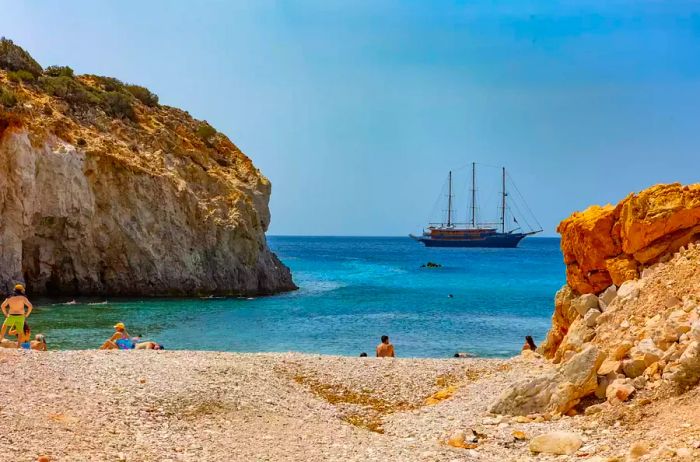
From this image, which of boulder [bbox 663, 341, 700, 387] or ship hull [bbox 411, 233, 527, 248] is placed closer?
boulder [bbox 663, 341, 700, 387]

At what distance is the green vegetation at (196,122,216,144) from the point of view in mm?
50562

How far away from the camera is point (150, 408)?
32.5 feet

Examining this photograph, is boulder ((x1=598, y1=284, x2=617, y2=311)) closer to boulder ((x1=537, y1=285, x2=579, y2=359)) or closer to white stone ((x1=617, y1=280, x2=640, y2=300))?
white stone ((x1=617, y1=280, x2=640, y2=300))

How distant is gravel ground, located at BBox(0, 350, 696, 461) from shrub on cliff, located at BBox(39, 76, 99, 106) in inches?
1285

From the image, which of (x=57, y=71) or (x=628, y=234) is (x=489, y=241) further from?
(x=628, y=234)

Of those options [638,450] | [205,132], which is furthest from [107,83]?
[638,450]

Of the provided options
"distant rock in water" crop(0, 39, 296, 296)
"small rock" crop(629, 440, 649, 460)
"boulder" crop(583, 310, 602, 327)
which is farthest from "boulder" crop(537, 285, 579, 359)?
"distant rock in water" crop(0, 39, 296, 296)

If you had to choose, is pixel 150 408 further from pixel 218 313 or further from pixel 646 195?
pixel 218 313

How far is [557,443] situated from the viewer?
8414mm

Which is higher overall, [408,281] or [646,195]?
[646,195]

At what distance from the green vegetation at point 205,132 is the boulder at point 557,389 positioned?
43209 millimetres

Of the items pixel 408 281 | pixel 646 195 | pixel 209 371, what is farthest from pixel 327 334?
pixel 408 281

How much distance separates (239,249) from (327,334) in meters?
16.7

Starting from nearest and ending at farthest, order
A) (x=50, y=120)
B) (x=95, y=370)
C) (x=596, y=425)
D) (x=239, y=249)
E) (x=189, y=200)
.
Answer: (x=596, y=425), (x=95, y=370), (x=50, y=120), (x=189, y=200), (x=239, y=249)
